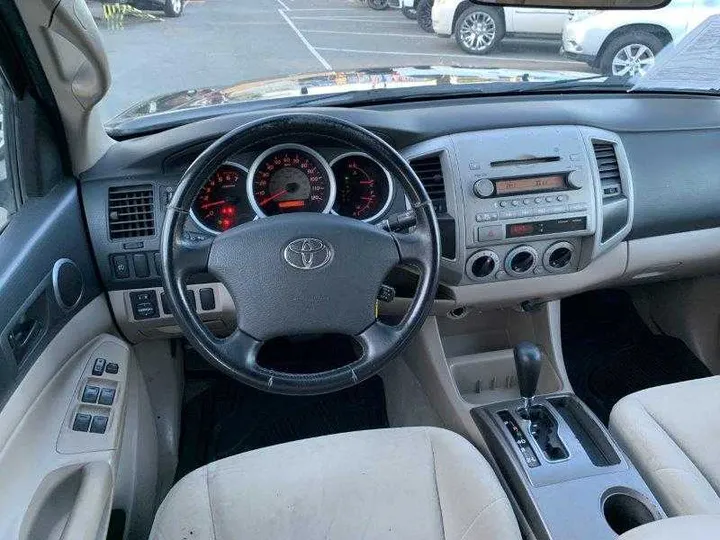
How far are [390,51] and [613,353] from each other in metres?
1.68

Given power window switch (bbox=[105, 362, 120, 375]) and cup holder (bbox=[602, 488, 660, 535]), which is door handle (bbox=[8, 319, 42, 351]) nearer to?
power window switch (bbox=[105, 362, 120, 375])

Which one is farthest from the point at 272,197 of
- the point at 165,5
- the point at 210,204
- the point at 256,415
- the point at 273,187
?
the point at 165,5

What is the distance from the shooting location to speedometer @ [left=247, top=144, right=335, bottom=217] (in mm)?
1776

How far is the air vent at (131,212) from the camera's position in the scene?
1.84 meters

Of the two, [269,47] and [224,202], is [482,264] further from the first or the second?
[269,47]

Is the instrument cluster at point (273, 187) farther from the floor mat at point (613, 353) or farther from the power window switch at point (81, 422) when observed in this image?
the floor mat at point (613, 353)

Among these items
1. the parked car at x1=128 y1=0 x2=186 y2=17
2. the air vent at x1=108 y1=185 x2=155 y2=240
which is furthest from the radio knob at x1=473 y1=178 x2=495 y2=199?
the parked car at x1=128 y1=0 x2=186 y2=17

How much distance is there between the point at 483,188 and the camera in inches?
75.7

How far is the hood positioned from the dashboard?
148mm

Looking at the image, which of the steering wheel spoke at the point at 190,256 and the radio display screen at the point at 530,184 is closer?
the steering wheel spoke at the point at 190,256

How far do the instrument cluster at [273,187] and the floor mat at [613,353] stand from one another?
54.2 inches

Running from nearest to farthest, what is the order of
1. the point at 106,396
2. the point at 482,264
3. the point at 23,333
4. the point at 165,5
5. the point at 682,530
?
the point at 682,530 → the point at 23,333 → the point at 106,396 → the point at 482,264 → the point at 165,5

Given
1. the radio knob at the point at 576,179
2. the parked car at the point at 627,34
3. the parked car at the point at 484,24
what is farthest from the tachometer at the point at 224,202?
the parked car at the point at 484,24

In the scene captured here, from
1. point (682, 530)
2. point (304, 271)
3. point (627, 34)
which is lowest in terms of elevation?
point (682, 530)
